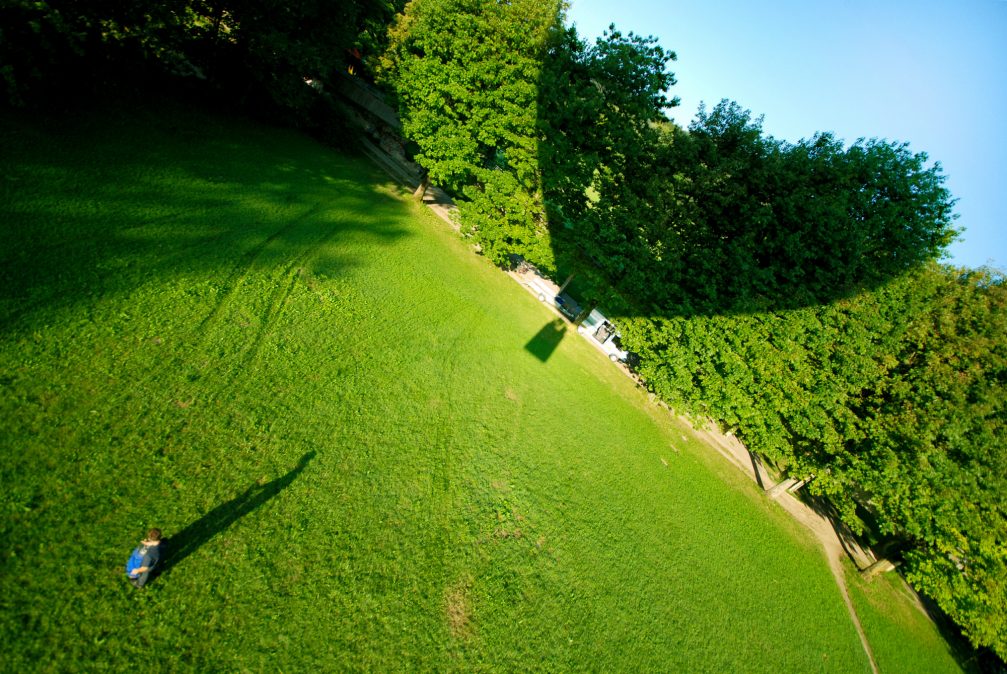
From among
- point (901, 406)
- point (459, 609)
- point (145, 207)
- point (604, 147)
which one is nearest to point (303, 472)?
point (459, 609)

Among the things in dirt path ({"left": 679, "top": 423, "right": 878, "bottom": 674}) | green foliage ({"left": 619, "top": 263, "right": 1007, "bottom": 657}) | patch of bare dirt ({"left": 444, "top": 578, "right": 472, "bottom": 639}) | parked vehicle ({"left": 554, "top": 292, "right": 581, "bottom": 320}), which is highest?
green foliage ({"left": 619, "top": 263, "right": 1007, "bottom": 657})

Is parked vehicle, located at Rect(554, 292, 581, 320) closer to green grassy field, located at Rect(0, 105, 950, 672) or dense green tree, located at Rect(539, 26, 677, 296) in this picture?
dense green tree, located at Rect(539, 26, 677, 296)

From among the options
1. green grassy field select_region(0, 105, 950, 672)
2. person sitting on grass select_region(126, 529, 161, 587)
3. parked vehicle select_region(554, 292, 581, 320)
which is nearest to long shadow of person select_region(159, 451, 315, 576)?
green grassy field select_region(0, 105, 950, 672)

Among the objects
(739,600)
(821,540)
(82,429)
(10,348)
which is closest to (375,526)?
(82,429)

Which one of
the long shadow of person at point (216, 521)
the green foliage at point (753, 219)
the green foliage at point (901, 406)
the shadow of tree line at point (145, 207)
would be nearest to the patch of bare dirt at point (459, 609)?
the long shadow of person at point (216, 521)

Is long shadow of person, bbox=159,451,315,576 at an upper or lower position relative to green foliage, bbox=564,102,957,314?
lower

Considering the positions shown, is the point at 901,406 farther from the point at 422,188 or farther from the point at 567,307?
the point at 422,188
